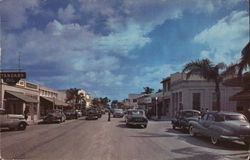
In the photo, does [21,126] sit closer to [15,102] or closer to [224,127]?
[15,102]

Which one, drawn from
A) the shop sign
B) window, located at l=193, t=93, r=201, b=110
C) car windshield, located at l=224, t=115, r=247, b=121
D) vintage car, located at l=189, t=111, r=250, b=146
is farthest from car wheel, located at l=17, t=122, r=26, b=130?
window, located at l=193, t=93, r=201, b=110

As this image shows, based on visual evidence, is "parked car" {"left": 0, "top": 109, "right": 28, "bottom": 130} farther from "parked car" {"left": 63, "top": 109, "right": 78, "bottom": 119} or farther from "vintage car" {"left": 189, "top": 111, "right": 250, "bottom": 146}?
"parked car" {"left": 63, "top": 109, "right": 78, "bottom": 119}

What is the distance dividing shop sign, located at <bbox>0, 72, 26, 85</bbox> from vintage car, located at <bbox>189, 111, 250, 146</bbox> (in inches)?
739

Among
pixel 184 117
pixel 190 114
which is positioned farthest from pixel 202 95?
pixel 184 117

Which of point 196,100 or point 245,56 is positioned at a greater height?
point 245,56

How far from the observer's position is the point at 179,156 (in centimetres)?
832

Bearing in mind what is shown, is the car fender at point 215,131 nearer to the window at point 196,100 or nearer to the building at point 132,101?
the window at point 196,100

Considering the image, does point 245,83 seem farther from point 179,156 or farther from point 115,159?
point 115,159

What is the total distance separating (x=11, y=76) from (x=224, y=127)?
21.2 m

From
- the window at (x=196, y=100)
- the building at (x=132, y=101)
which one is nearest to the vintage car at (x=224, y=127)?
the window at (x=196, y=100)

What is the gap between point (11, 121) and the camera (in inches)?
687

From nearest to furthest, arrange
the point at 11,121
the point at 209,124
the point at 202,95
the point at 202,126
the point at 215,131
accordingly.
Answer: the point at 215,131 < the point at 209,124 < the point at 202,126 < the point at 11,121 < the point at 202,95

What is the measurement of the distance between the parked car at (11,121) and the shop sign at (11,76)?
6949 millimetres

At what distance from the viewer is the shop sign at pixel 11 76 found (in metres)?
23.9
